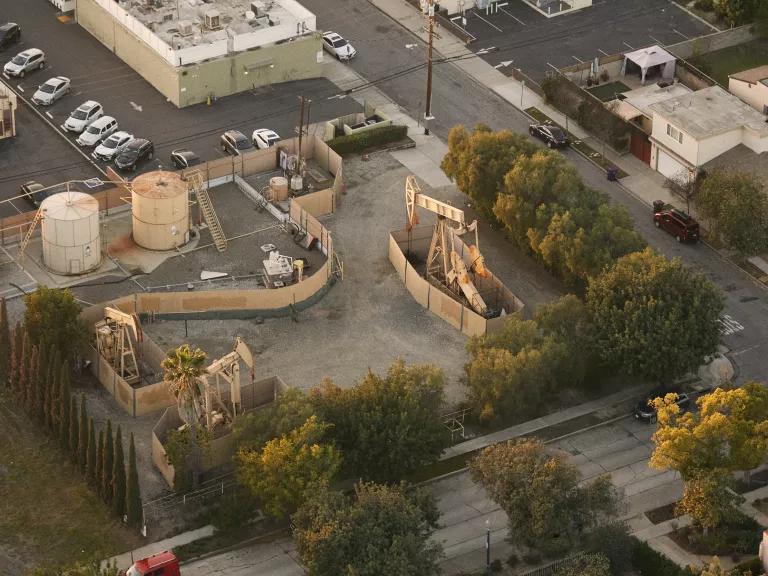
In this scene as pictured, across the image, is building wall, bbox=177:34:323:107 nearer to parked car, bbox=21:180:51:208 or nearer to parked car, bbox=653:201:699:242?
parked car, bbox=21:180:51:208

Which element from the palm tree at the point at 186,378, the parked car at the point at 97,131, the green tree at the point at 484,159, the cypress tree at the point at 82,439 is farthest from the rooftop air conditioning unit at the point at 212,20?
the cypress tree at the point at 82,439

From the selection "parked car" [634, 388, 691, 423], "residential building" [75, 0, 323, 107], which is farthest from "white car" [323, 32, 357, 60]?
"parked car" [634, 388, 691, 423]

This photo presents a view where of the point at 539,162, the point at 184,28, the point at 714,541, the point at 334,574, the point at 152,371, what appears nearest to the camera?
the point at 334,574

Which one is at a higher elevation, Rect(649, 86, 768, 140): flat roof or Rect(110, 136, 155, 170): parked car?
Rect(649, 86, 768, 140): flat roof

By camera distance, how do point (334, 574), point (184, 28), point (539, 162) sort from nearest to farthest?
point (334, 574)
point (539, 162)
point (184, 28)

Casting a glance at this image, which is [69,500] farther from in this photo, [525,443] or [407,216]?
[407,216]

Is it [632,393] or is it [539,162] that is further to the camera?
[539,162]

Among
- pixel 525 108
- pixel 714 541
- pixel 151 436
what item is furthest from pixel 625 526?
pixel 525 108
